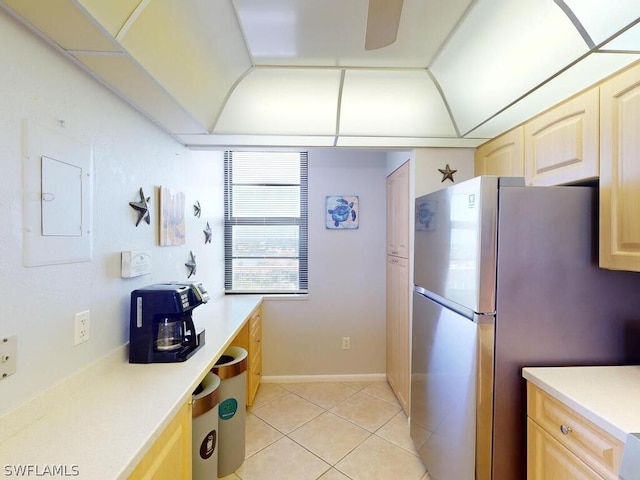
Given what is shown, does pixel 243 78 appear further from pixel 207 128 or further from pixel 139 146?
pixel 139 146

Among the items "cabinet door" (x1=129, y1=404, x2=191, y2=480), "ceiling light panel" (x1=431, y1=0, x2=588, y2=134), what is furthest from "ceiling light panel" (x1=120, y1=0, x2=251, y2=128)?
"cabinet door" (x1=129, y1=404, x2=191, y2=480)

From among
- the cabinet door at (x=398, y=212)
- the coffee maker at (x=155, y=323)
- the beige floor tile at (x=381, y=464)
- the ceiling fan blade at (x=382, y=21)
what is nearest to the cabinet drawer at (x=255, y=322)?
the coffee maker at (x=155, y=323)

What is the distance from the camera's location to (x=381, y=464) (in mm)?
1804

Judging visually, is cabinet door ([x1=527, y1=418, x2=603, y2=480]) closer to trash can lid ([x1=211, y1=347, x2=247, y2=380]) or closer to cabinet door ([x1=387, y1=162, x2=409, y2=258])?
cabinet door ([x1=387, y1=162, x2=409, y2=258])

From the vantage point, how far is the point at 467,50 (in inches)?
59.5

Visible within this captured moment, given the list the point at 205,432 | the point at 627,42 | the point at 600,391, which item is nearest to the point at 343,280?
the point at 205,432

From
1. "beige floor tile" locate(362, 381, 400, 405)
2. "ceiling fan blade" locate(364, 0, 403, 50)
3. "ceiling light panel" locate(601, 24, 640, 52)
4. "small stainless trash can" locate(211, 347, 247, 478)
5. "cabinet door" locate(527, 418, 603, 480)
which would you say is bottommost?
"beige floor tile" locate(362, 381, 400, 405)

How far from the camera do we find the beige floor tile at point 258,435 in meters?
1.93

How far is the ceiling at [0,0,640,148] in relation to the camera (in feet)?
3.38

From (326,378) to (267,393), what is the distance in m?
0.60

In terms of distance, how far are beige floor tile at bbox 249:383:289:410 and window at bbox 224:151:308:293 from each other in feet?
3.02

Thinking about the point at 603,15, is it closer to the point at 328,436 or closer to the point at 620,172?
the point at 620,172

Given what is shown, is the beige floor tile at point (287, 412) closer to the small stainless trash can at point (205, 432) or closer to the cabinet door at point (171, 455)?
the small stainless trash can at point (205, 432)

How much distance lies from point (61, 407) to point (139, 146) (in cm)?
119
